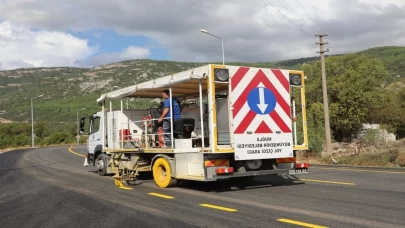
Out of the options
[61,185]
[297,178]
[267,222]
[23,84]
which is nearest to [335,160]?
[297,178]

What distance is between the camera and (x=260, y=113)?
10.5 metres

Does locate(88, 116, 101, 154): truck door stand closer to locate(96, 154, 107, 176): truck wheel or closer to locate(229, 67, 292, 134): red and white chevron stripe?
locate(96, 154, 107, 176): truck wheel

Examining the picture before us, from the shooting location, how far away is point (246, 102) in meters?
10.4

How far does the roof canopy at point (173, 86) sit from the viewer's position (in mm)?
10203

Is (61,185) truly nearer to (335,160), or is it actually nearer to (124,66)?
(335,160)

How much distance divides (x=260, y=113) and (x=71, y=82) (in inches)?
5029

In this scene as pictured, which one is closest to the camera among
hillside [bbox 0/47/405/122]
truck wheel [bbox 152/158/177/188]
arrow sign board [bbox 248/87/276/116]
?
arrow sign board [bbox 248/87/276/116]

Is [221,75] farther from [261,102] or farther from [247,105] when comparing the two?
[261,102]

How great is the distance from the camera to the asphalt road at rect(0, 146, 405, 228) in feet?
23.4

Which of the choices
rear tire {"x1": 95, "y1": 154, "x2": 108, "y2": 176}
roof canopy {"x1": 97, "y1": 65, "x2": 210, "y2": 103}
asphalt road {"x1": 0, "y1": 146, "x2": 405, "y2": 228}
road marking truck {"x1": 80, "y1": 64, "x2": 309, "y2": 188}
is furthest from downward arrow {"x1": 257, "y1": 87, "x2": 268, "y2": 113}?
rear tire {"x1": 95, "y1": 154, "x2": 108, "y2": 176}

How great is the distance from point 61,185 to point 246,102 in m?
6.35

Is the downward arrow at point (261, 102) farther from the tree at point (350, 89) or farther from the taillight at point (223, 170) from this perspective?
the tree at point (350, 89)

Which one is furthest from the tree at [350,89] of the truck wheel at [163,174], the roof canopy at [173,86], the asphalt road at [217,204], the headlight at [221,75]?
the headlight at [221,75]

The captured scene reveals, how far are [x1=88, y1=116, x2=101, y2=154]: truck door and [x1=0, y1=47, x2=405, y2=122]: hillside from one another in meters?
75.4
